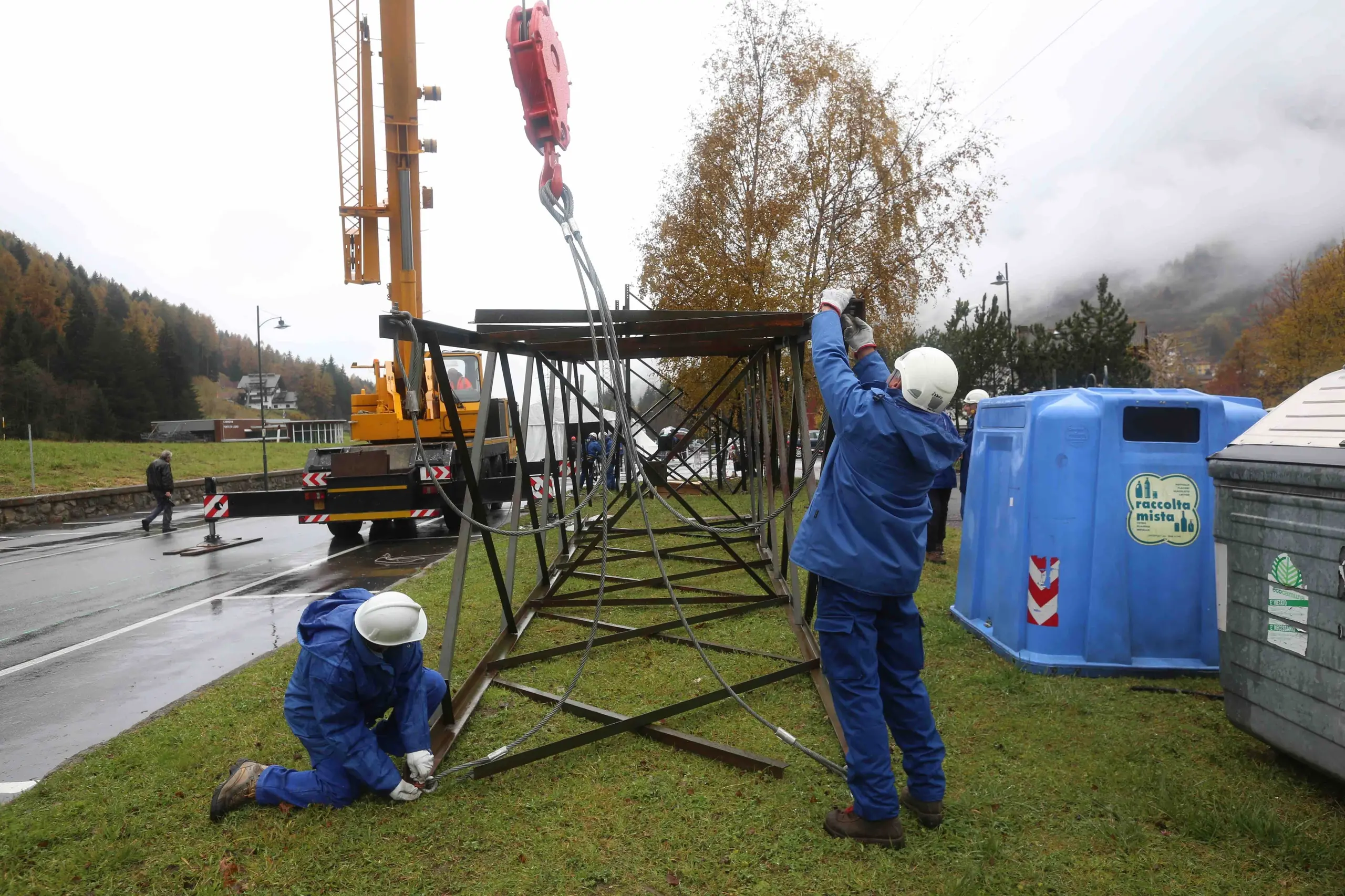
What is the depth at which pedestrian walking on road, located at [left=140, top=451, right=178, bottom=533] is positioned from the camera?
14.3 meters

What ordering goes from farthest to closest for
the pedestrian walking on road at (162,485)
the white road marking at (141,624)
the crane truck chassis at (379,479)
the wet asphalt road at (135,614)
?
the pedestrian walking on road at (162,485), the crane truck chassis at (379,479), the white road marking at (141,624), the wet asphalt road at (135,614)

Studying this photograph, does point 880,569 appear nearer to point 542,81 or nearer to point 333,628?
point 333,628

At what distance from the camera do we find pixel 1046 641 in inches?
179

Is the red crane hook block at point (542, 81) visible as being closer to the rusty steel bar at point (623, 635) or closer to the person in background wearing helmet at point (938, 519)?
the rusty steel bar at point (623, 635)

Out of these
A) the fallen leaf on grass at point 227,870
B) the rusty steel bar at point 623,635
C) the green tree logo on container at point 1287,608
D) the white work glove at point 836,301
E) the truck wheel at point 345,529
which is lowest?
the truck wheel at point 345,529

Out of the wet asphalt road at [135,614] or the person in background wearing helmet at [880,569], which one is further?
the wet asphalt road at [135,614]

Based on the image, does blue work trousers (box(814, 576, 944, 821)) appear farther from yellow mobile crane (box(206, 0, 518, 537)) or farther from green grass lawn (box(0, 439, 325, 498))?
green grass lawn (box(0, 439, 325, 498))

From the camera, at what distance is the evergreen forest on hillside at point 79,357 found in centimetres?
4534

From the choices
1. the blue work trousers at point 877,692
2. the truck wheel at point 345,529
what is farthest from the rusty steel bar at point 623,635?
the truck wheel at point 345,529

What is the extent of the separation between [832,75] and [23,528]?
19222mm

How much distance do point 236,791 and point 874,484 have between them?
3.04 metres

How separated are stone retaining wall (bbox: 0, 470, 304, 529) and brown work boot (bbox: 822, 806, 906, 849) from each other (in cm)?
1877

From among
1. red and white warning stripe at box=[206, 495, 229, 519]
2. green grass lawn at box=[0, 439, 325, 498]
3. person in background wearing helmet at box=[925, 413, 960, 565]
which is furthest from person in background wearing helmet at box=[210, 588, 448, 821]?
green grass lawn at box=[0, 439, 325, 498]

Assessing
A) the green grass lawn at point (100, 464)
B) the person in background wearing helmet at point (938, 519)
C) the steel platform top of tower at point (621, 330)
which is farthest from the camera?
the green grass lawn at point (100, 464)
